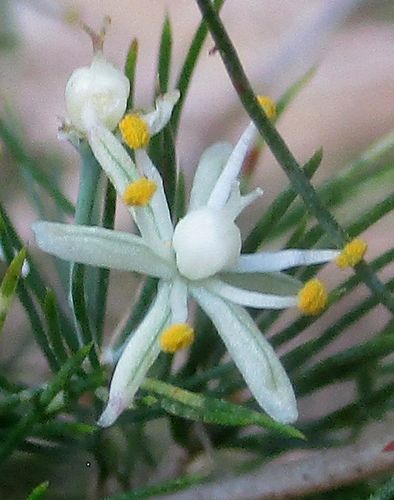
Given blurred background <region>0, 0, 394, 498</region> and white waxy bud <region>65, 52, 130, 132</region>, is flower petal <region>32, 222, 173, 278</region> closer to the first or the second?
white waxy bud <region>65, 52, 130, 132</region>

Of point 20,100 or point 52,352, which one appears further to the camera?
point 20,100

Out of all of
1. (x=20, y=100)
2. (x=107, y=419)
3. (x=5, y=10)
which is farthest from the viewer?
(x=20, y=100)

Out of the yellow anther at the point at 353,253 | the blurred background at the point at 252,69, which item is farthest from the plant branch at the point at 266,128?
the blurred background at the point at 252,69

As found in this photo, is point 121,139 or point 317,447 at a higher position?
point 121,139

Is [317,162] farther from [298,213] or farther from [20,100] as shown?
[20,100]

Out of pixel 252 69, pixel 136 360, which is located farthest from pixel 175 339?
pixel 252 69

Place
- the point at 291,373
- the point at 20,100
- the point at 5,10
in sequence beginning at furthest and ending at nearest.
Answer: the point at 20,100
the point at 5,10
the point at 291,373

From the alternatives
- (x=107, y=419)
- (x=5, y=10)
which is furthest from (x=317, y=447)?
(x=5, y=10)
